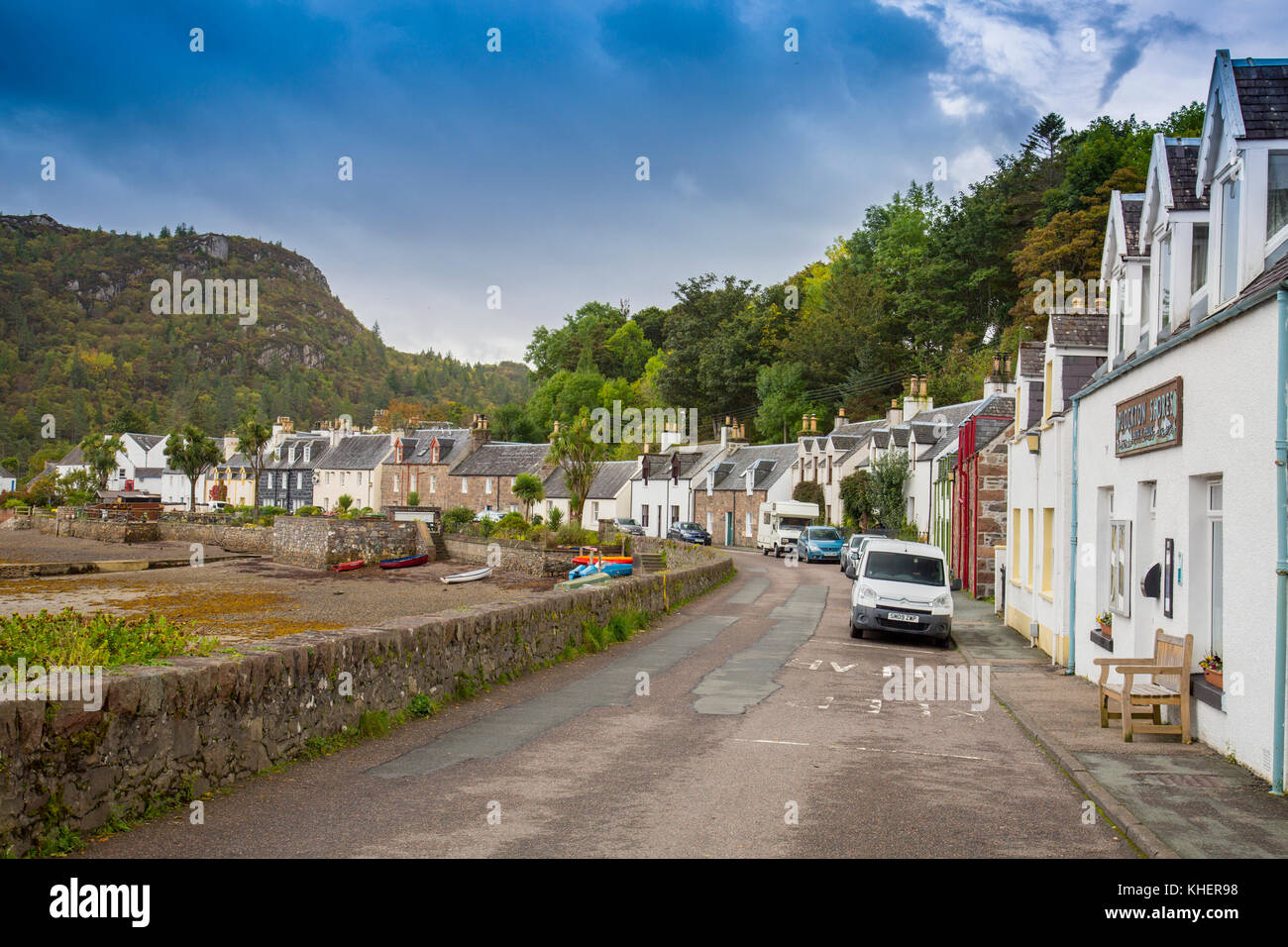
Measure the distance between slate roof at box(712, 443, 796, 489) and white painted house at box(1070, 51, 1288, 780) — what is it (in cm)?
5152

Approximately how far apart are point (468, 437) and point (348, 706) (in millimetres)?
78970

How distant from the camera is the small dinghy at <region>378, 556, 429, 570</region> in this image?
50834mm

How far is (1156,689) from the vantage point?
9.90m

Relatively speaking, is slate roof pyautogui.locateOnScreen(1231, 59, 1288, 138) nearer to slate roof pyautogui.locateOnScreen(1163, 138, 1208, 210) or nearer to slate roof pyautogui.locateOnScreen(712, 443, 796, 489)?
slate roof pyautogui.locateOnScreen(1163, 138, 1208, 210)

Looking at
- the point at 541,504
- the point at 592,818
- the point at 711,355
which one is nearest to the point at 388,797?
the point at 592,818

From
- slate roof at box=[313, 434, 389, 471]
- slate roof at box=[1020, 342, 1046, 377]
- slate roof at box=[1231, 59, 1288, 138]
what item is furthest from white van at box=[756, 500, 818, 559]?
slate roof at box=[313, 434, 389, 471]

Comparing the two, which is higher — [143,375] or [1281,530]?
[143,375]

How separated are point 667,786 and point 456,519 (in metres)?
56.1

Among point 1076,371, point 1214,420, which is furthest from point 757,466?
point 1214,420

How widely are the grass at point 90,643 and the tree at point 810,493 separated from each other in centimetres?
5163

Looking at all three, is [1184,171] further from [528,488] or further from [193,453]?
[193,453]

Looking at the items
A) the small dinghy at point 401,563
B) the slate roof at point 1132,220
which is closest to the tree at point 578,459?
the small dinghy at point 401,563

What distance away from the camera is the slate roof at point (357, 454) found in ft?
298

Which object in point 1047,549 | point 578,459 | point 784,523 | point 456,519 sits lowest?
point 456,519
